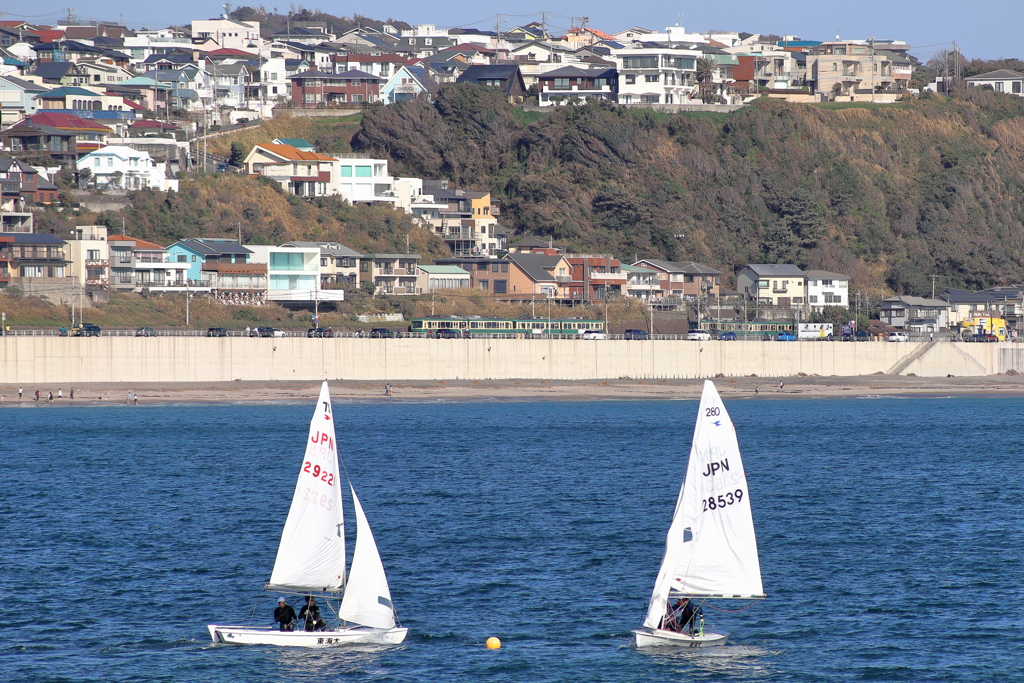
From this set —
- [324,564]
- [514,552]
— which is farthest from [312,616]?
[514,552]

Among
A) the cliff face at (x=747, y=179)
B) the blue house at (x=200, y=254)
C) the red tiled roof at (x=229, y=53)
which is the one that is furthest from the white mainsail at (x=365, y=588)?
the red tiled roof at (x=229, y=53)

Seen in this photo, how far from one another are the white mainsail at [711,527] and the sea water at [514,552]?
5.38ft

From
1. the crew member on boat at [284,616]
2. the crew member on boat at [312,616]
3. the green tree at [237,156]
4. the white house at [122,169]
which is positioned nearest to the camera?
the crew member on boat at [284,616]

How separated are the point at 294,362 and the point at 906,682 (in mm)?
68657

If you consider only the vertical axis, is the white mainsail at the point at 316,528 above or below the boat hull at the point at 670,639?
above

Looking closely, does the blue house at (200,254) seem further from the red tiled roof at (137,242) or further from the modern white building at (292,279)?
the modern white building at (292,279)

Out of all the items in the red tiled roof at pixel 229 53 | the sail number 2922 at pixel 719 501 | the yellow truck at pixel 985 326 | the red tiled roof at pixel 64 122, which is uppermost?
the red tiled roof at pixel 229 53

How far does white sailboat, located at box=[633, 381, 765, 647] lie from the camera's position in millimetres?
24844

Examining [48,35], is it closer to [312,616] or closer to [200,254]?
[200,254]

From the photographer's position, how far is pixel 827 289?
399ft

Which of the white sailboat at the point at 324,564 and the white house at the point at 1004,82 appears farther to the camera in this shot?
the white house at the point at 1004,82

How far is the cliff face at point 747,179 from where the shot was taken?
431 ft

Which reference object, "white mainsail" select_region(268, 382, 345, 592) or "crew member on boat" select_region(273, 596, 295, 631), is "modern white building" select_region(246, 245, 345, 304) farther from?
"white mainsail" select_region(268, 382, 345, 592)

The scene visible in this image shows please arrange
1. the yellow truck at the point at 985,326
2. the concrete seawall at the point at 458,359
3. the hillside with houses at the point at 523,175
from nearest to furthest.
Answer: the concrete seawall at the point at 458,359
the hillside with houses at the point at 523,175
the yellow truck at the point at 985,326
